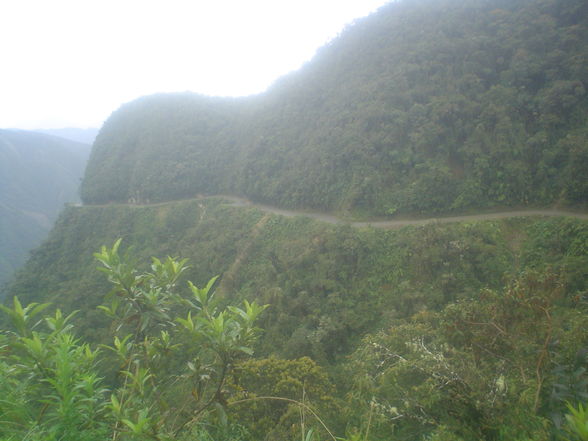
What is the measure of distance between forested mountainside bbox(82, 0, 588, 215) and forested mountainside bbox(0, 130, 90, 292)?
33828mm

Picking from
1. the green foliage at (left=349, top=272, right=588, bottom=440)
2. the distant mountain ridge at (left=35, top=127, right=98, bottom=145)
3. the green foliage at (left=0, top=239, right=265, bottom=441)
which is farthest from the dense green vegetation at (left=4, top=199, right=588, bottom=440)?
the distant mountain ridge at (left=35, top=127, right=98, bottom=145)

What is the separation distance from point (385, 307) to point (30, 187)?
8426cm

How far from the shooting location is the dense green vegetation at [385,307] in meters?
2.96

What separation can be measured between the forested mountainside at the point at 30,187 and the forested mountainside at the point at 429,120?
33.8 metres

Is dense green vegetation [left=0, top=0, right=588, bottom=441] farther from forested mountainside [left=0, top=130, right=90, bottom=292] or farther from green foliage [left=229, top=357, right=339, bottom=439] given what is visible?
forested mountainside [left=0, top=130, right=90, bottom=292]

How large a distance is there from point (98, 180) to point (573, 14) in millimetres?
49653

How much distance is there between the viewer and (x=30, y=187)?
66438 millimetres

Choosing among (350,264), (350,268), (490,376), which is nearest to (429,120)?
(350,264)

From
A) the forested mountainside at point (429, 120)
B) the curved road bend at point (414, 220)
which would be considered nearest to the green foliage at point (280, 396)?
the curved road bend at point (414, 220)

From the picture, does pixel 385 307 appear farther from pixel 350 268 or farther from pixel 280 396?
pixel 280 396

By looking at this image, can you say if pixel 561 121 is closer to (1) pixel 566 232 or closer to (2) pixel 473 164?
(2) pixel 473 164

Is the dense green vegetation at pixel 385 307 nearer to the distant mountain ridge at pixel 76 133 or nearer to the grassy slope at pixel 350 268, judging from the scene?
the grassy slope at pixel 350 268

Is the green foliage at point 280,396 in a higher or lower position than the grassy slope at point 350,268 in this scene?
higher

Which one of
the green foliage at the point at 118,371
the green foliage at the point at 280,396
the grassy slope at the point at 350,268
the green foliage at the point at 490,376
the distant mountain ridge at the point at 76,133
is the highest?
the distant mountain ridge at the point at 76,133
